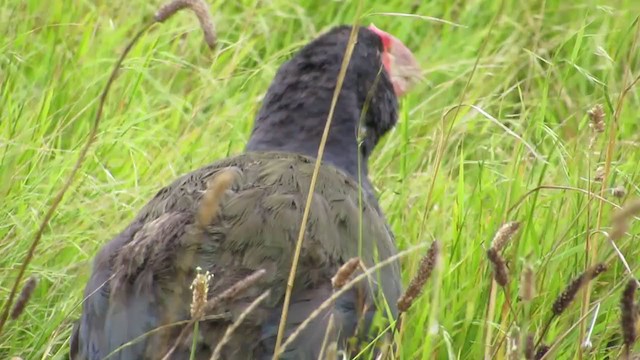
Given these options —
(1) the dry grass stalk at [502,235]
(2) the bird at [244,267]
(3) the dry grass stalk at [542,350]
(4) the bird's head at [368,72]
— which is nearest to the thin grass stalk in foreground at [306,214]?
(2) the bird at [244,267]

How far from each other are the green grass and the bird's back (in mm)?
202

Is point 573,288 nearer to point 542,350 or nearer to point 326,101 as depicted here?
point 542,350

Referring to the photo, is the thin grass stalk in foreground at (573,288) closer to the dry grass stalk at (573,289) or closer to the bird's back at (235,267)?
the dry grass stalk at (573,289)

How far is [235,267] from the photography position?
2646 mm

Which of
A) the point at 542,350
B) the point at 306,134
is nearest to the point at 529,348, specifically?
the point at 542,350

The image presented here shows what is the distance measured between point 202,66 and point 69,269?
1.40 meters

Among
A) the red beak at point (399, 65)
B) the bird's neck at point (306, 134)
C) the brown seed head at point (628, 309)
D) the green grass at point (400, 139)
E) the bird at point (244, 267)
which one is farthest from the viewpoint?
the red beak at point (399, 65)

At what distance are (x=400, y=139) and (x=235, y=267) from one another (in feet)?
5.42

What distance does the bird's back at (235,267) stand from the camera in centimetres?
257

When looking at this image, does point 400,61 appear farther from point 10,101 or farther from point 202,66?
point 10,101

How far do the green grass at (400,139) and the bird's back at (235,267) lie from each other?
0.66 ft

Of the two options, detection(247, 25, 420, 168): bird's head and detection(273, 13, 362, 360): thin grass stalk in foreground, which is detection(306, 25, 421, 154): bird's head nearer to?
detection(247, 25, 420, 168): bird's head

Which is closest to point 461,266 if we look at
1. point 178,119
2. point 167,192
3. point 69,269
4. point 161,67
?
point 167,192

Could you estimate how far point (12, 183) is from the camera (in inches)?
137
